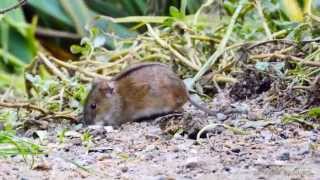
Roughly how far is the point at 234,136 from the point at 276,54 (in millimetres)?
937

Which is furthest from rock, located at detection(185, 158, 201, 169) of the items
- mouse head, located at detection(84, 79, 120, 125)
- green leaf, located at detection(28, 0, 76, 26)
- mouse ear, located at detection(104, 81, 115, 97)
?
green leaf, located at detection(28, 0, 76, 26)

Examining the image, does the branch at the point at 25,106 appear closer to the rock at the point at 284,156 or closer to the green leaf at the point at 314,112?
the green leaf at the point at 314,112

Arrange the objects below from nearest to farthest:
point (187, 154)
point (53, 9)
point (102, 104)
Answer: point (187, 154) < point (102, 104) < point (53, 9)

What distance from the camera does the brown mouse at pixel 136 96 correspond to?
434cm

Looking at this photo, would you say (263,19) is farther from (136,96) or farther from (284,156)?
(284,156)

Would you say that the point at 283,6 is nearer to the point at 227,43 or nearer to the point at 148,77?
the point at 227,43

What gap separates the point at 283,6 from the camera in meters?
5.20

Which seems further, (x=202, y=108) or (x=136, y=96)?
(x=136, y=96)

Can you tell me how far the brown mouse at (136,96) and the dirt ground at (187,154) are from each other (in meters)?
0.26

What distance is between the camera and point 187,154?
3498 millimetres

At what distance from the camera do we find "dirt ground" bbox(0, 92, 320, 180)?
127 inches

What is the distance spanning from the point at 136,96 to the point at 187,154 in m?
1.02

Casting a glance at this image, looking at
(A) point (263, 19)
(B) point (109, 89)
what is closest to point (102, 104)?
(B) point (109, 89)

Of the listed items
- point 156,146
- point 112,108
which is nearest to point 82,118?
point 112,108
